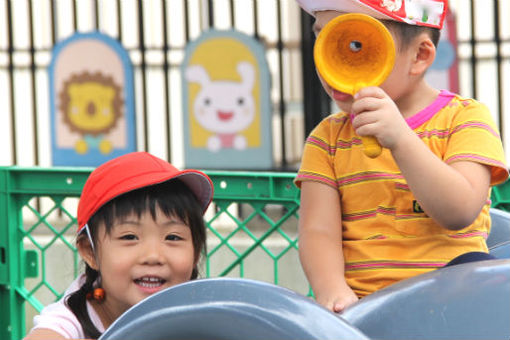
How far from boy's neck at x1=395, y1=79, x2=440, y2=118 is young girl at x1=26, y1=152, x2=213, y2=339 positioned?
18.1 inches

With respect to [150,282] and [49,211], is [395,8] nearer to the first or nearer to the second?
[150,282]

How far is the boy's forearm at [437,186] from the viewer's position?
64.3 inches

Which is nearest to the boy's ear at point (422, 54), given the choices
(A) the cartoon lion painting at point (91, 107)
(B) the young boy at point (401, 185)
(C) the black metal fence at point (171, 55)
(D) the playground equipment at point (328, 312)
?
(B) the young boy at point (401, 185)

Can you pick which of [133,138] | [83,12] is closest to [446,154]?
[133,138]

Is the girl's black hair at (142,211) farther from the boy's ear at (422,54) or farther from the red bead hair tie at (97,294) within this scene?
the boy's ear at (422,54)

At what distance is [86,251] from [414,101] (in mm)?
759

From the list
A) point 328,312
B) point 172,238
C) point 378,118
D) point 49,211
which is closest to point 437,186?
point 378,118

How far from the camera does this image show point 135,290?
1.92 meters

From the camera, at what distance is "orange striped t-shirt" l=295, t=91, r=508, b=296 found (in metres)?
1.79

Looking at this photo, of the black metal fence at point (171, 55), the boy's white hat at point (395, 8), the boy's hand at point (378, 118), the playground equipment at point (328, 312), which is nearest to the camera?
the playground equipment at point (328, 312)

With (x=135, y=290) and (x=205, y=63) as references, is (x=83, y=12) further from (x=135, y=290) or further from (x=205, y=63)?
(x=135, y=290)

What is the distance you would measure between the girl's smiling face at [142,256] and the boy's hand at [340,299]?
320mm

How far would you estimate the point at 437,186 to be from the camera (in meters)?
1.65

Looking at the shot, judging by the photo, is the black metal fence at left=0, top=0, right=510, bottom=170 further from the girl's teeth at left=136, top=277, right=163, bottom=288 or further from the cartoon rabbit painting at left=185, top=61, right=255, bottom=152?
the girl's teeth at left=136, top=277, right=163, bottom=288
